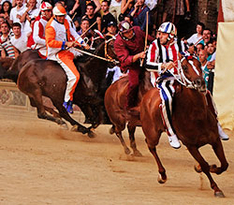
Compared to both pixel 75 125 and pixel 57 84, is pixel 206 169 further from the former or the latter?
pixel 57 84

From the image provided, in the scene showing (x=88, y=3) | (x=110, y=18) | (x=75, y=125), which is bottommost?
(x=75, y=125)

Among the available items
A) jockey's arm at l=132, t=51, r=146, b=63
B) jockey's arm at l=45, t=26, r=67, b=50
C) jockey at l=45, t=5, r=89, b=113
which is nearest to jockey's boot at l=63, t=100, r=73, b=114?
jockey at l=45, t=5, r=89, b=113

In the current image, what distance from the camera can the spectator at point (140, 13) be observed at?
14484mm

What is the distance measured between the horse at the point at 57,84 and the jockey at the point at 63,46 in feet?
0.45

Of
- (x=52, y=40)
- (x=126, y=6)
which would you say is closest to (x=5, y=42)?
(x=126, y=6)

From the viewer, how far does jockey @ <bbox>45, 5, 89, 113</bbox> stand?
37.9 feet

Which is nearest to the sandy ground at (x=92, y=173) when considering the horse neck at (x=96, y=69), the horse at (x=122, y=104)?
the horse at (x=122, y=104)

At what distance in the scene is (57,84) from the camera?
38.6 ft

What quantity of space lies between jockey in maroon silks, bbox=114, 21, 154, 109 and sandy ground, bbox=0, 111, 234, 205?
1093 millimetres

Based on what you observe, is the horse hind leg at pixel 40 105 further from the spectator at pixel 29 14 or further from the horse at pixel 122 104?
the spectator at pixel 29 14

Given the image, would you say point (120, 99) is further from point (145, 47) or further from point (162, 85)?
point (162, 85)

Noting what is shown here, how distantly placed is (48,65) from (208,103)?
4994mm

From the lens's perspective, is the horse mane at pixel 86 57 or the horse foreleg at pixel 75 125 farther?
the horse foreleg at pixel 75 125

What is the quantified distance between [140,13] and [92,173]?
22.5ft
